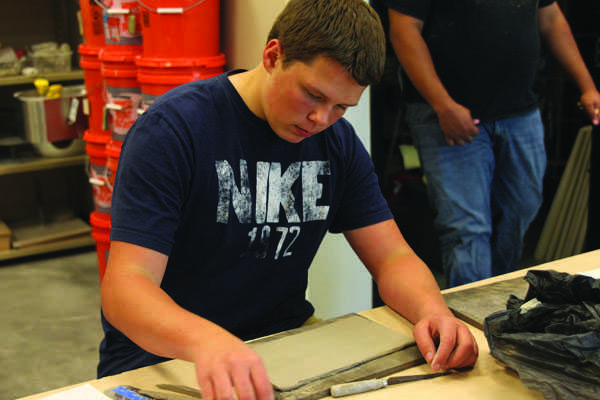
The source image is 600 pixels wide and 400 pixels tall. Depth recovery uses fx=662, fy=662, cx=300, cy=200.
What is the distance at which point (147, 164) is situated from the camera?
3.28 ft

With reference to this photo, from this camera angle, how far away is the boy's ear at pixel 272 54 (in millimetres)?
1039

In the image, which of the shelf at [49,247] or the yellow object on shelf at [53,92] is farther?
the shelf at [49,247]

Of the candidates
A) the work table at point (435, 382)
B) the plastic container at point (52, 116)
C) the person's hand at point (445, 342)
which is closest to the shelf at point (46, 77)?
the plastic container at point (52, 116)

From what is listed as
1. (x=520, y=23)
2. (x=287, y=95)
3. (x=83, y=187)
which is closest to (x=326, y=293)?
(x=520, y=23)

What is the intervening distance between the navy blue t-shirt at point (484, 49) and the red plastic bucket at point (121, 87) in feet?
2.94

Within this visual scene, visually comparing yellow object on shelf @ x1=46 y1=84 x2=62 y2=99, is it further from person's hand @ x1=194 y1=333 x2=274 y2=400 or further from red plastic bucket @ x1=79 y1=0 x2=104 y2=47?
person's hand @ x1=194 y1=333 x2=274 y2=400

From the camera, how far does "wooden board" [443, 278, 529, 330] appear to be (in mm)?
1054

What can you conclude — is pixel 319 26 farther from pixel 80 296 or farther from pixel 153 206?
pixel 80 296

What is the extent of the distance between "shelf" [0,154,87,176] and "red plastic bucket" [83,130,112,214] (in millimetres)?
899

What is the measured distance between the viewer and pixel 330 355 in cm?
90

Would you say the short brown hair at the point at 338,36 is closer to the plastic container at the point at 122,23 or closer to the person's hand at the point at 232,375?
the person's hand at the point at 232,375

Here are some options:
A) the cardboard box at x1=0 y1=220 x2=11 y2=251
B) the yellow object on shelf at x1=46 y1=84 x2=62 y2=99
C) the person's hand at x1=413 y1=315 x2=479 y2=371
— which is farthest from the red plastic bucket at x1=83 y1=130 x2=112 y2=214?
the person's hand at x1=413 y1=315 x2=479 y2=371

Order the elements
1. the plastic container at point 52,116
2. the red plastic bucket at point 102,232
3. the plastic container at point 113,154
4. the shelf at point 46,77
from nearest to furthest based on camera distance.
Answer: the plastic container at point 113,154, the red plastic bucket at point 102,232, the plastic container at point 52,116, the shelf at point 46,77

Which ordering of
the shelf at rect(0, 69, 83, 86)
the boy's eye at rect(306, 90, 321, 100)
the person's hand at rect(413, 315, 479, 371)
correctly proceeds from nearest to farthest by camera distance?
the person's hand at rect(413, 315, 479, 371), the boy's eye at rect(306, 90, 321, 100), the shelf at rect(0, 69, 83, 86)
